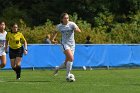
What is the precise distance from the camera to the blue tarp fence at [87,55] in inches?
1022

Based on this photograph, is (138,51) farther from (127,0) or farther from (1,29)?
(127,0)

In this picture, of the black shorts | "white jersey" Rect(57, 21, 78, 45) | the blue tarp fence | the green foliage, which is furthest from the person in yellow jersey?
the green foliage

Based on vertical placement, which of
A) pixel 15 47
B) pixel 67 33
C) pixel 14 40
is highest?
pixel 67 33

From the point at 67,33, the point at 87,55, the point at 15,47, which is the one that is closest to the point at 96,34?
the point at 87,55

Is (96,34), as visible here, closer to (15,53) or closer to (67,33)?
(15,53)

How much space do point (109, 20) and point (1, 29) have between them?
100 ft

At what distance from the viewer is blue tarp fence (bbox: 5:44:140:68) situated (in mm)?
25969

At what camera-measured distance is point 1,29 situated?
717 inches

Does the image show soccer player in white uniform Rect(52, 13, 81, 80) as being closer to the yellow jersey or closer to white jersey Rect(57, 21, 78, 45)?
white jersey Rect(57, 21, 78, 45)

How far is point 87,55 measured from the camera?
26.8m

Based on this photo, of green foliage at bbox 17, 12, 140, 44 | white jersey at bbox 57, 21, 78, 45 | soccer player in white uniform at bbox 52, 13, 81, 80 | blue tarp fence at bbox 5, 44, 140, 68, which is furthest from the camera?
green foliage at bbox 17, 12, 140, 44

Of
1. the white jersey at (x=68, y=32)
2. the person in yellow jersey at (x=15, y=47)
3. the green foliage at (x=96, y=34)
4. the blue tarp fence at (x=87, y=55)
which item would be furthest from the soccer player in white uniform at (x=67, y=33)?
the green foliage at (x=96, y=34)

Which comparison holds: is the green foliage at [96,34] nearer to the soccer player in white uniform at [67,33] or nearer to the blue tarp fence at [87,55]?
the blue tarp fence at [87,55]

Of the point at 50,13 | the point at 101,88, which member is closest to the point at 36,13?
the point at 50,13
